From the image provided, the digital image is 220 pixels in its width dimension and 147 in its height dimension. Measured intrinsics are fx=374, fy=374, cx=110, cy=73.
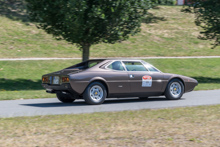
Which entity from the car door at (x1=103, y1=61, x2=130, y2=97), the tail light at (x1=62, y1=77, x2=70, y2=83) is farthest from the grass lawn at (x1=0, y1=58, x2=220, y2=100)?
the car door at (x1=103, y1=61, x2=130, y2=97)

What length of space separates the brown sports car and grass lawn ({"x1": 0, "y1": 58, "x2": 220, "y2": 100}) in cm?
285

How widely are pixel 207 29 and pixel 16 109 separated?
55.5ft

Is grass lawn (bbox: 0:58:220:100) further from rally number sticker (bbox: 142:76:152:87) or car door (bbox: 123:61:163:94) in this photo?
rally number sticker (bbox: 142:76:152:87)

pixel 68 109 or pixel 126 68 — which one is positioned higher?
pixel 126 68

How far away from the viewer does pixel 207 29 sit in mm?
23766

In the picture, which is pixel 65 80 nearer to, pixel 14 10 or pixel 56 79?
pixel 56 79

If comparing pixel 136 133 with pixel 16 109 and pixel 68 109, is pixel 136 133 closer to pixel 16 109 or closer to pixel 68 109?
pixel 68 109

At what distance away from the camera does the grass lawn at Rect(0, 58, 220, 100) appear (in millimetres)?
15982

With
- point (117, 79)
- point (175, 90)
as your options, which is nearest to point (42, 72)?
point (175, 90)

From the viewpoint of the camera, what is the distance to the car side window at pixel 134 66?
450 inches

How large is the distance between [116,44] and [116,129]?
1075 inches

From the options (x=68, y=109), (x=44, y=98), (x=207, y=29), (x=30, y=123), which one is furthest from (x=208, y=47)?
(x=30, y=123)

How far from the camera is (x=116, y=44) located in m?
33.8

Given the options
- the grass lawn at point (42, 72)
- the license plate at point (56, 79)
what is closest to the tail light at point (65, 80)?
the license plate at point (56, 79)
